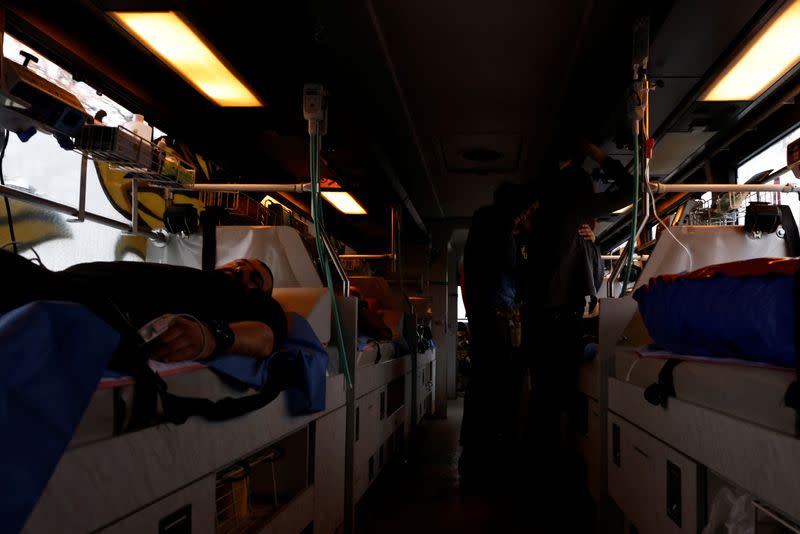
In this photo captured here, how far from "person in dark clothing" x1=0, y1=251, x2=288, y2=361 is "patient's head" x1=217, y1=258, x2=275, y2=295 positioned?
0.08ft

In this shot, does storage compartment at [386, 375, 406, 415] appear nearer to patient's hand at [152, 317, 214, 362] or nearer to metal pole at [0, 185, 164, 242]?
metal pole at [0, 185, 164, 242]

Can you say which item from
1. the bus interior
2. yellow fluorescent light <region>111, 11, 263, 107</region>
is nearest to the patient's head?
the bus interior

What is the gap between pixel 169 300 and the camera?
1.68 metres

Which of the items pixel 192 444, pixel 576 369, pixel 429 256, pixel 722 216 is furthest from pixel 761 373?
pixel 429 256

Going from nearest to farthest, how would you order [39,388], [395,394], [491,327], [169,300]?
[39,388], [169,300], [491,327], [395,394]

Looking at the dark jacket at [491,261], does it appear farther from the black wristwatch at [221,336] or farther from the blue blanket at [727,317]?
the black wristwatch at [221,336]

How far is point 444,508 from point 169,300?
6.25ft

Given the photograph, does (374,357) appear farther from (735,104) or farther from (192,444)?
(735,104)

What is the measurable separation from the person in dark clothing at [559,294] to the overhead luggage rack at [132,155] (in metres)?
1.76

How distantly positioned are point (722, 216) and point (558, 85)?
124cm

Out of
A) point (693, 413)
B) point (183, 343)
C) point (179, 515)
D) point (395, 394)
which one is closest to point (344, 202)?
point (395, 394)

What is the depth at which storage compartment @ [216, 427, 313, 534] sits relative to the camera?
5.49 ft

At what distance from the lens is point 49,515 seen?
0.79m

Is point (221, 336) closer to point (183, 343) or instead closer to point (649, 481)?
point (183, 343)
